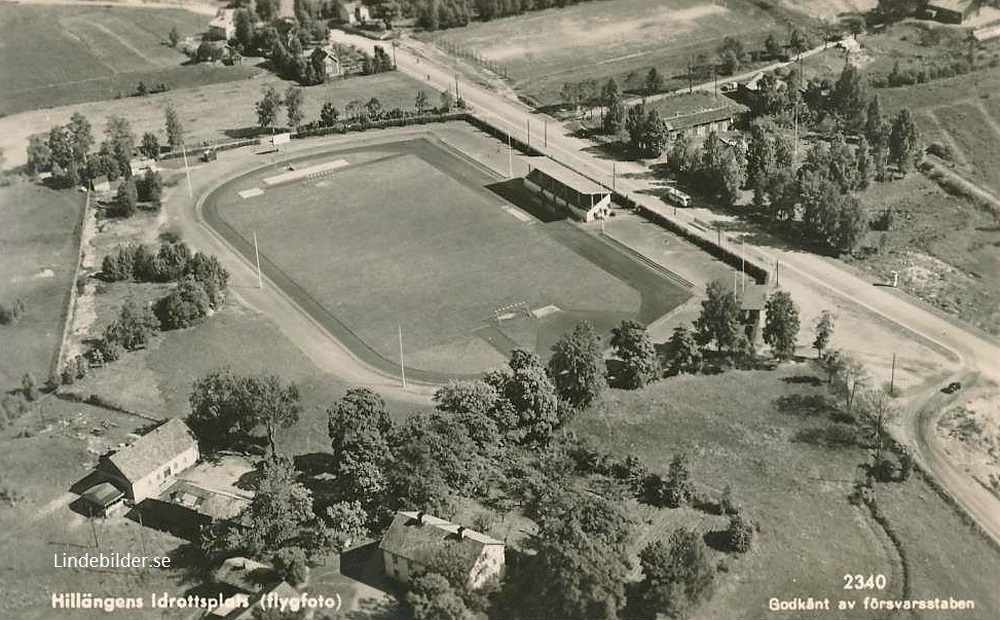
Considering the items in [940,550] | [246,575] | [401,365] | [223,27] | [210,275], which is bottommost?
[246,575]

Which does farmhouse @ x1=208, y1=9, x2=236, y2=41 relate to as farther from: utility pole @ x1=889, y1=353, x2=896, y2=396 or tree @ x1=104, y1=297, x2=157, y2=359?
utility pole @ x1=889, y1=353, x2=896, y2=396

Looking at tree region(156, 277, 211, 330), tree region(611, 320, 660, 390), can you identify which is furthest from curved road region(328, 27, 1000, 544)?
tree region(156, 277, 211, 330)

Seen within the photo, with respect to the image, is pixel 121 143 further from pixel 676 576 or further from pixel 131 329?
pixel 676 576

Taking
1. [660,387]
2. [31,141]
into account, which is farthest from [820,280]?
[31,141]

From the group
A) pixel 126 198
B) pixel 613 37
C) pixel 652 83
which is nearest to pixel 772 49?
pixel 652 83

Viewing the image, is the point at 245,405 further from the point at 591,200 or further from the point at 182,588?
the point at 591,200
